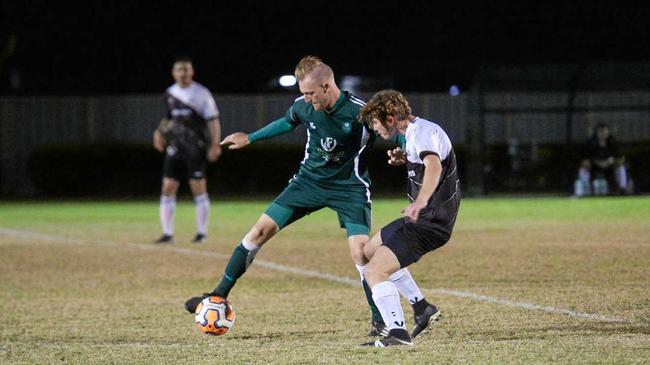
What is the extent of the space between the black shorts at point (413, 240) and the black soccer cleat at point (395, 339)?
422 mm

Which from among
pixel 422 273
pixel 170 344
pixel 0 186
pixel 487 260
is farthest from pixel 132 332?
pixel 0 186

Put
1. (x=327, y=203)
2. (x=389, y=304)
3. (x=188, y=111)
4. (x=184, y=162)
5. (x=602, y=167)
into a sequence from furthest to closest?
(x=602, y=167) < (x=184, y=162) < (x=188, y=111) < (x=327, y=203) < (x=389, y=304)

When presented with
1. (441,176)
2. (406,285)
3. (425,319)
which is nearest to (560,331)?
(425,319)

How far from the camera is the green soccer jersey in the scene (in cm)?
866

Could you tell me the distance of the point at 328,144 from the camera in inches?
344

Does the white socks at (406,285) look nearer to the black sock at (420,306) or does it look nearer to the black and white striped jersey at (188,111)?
the black sock at (420,306)

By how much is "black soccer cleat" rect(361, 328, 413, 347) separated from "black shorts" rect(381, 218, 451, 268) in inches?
16.6

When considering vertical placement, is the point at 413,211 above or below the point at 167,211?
above

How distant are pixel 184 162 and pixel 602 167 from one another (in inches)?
497

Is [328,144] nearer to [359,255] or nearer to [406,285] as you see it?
[359,255]

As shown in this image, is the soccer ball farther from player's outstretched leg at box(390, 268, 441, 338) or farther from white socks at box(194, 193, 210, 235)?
white socks at box(194, 193, 210, 235)

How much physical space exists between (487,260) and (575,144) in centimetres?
1589

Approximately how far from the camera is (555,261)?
13.2m

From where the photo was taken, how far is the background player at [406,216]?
298 inches
